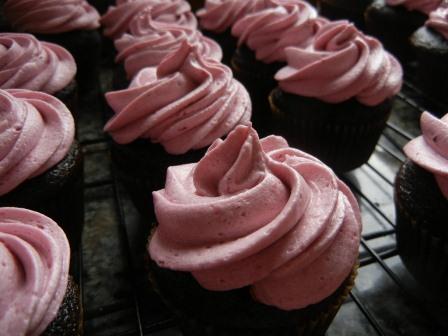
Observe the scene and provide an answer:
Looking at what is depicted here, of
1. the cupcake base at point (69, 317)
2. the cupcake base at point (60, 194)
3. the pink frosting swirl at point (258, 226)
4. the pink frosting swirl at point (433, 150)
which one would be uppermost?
the pink frosting swirl at point (433, 150)

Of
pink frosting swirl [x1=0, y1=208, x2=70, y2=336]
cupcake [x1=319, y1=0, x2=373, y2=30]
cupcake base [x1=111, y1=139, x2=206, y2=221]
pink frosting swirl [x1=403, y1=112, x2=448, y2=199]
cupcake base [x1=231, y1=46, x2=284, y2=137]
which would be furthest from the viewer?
cupcake [x1=319, y1=0, x2=373, y2=30]

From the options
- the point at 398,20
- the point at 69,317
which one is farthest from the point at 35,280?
the point at 398,20

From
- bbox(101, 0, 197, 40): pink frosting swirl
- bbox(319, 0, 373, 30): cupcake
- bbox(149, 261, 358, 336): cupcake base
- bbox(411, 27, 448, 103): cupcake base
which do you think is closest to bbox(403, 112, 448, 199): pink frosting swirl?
bbox(149, 261, 358, 336): cupcake base

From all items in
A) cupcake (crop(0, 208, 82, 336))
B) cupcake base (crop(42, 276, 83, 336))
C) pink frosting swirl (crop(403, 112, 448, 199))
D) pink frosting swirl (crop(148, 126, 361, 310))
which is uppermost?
pink frosting swirl (crop(403, 112, 448, 199))

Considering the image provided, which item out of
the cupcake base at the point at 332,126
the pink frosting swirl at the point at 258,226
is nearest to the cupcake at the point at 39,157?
the pink frosting swirl at the point at 258,226

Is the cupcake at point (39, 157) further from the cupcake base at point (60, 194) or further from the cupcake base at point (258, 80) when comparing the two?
the cupcake base at point (258, 80)

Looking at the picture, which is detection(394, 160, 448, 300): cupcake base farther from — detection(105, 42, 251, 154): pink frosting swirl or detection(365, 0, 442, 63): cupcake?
detection(365, 0, 442, 63): cupcake

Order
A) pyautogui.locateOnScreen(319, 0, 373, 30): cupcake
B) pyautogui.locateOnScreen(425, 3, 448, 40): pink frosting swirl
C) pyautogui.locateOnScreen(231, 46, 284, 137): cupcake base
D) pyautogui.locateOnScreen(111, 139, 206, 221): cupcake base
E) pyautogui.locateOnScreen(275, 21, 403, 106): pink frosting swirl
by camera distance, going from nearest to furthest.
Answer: pyautogui.locateOnScreen(111, 139, 206, 221): cupcake base → pyautogui.locateOnScreen(275, 21, 403, 106): pink frosting swirl → pyautogui.locateOnScreen(425, 3, 448, 40): pink frosting swirl → pyautogui.locateOnScreen(231, 46, 284, 137): cupcake base → pyautogui.locateOnScreen(319, 0, 373, 30): cupcake
